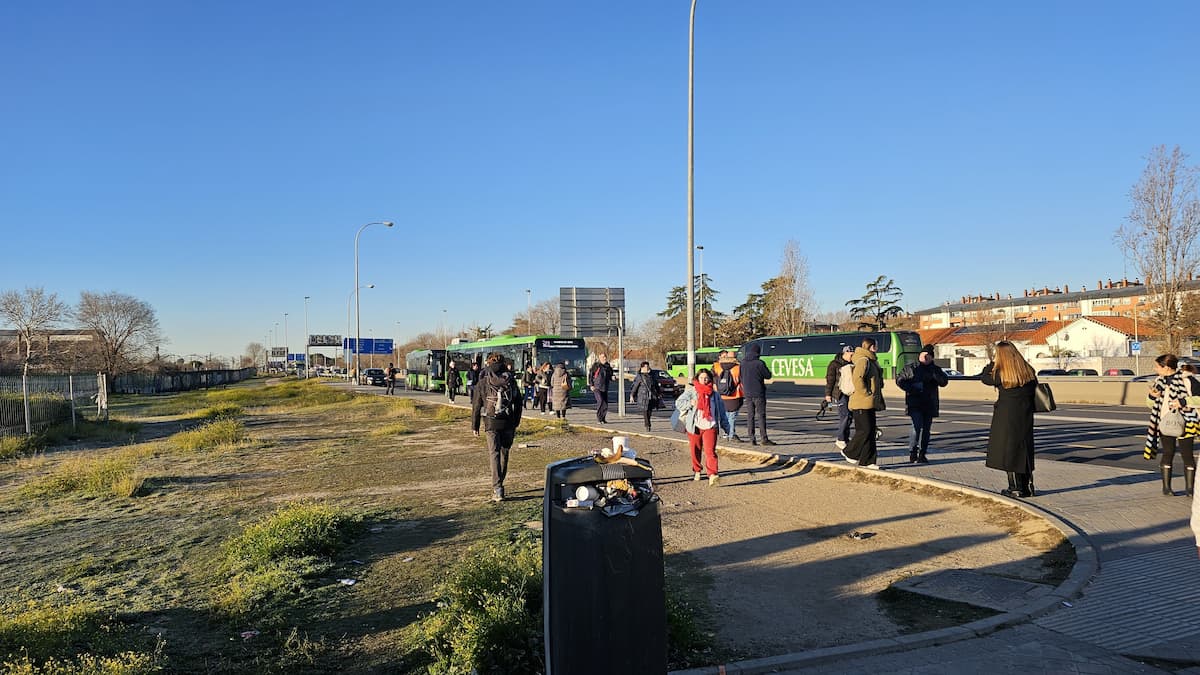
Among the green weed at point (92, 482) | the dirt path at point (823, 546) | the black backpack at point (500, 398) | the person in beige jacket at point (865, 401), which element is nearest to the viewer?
the dirt path at point (823, 546)

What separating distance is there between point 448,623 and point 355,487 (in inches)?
306

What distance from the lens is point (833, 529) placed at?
7.83 meters

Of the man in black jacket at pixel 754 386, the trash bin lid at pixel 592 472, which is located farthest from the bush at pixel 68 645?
the man in black jacket at pixel 754 386

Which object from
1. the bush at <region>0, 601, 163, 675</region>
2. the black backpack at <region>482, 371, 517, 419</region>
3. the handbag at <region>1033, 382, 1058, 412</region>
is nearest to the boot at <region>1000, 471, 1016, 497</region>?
the handbag at <region>1033, 382, 1058, 412</region>

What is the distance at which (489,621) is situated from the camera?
4320 mm

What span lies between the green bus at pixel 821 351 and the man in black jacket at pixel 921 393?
27.9 meters

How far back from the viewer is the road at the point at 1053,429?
43.3 ft

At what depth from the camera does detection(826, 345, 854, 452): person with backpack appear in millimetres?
11012

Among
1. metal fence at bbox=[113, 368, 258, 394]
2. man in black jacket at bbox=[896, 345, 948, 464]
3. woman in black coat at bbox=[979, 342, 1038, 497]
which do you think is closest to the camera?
woman in black coat at bbox=[979, 342, 1038, 497]

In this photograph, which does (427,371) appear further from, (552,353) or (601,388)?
(601,388)

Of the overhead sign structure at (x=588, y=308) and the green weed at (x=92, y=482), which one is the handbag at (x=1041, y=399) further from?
the overhead sign structure at (x=588, y=308)

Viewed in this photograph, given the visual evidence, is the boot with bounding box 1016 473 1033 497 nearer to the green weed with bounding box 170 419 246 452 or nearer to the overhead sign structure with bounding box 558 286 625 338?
the green weed with bounding box 170 419 246 452

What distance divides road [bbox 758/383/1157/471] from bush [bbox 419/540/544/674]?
33.3 ft

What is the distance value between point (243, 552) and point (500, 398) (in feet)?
10.9
